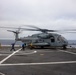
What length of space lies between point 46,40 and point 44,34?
4.46 feet

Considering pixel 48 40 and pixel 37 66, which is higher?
pixel 48 40

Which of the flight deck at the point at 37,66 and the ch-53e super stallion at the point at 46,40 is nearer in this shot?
the flight deck at the point at 37,66

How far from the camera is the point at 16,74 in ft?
41.8

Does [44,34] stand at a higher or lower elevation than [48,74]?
higher

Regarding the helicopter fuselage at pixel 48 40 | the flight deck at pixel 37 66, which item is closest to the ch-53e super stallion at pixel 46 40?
the helicopter fuselage at pixel 48 40

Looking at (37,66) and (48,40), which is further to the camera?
(48,40)

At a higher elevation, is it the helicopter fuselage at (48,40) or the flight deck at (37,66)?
the helicopter fuselage at (48,40)

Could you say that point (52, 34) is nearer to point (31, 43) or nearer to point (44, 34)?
point (44, 34)

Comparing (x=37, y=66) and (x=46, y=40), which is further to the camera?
(x=46, y=40)

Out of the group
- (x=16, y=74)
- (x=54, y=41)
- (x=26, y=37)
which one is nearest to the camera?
(x=16, y=74)

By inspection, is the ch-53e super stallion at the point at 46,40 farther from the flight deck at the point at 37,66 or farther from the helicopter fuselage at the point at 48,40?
the flight deck at the point at 37,66

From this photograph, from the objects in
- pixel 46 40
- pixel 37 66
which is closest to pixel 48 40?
pixel 46 40

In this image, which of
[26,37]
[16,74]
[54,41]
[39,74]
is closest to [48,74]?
[39,74]

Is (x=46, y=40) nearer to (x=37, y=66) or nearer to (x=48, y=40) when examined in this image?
(x=48, y=40)
